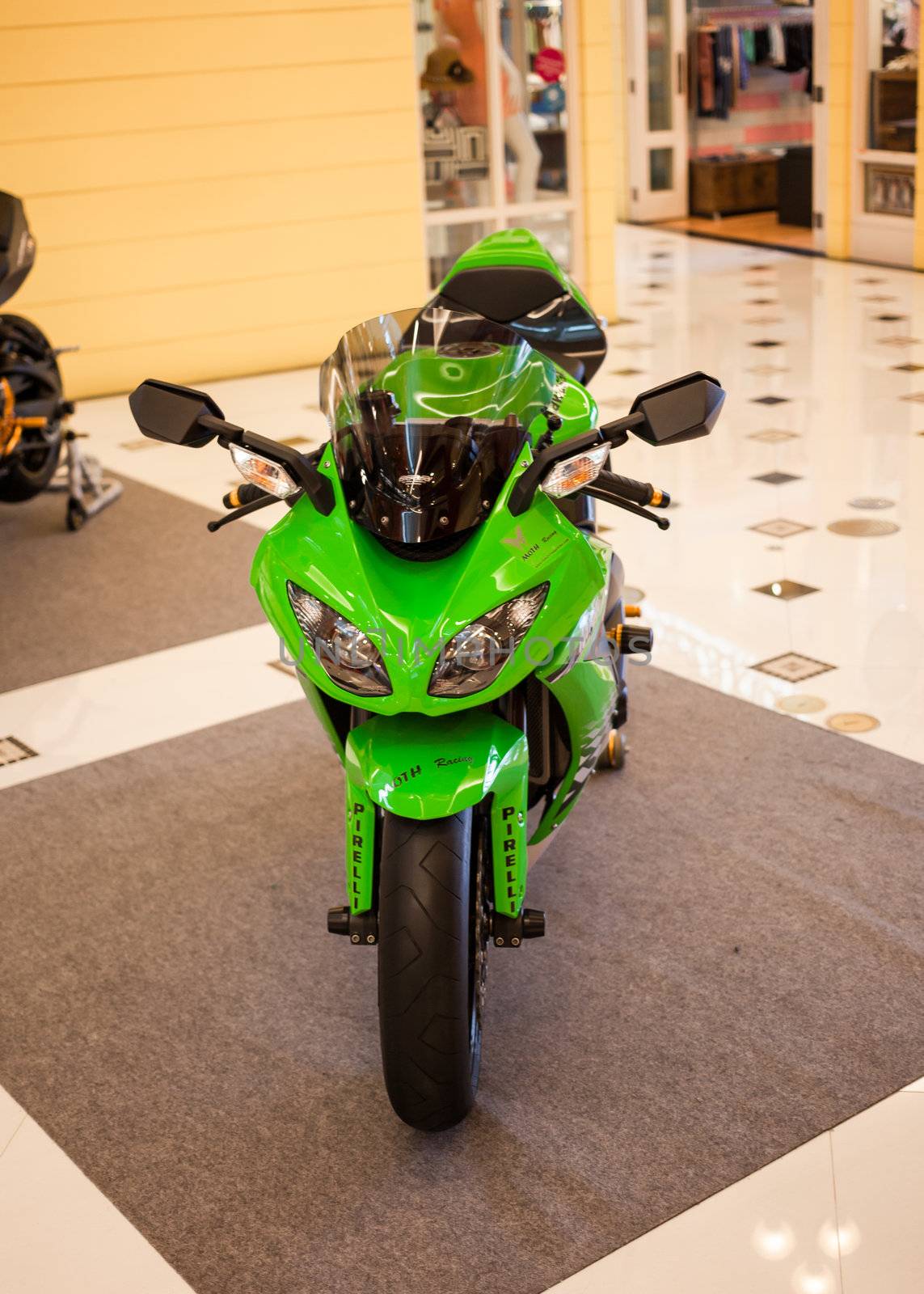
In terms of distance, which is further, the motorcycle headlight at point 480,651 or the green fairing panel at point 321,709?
the green fairing panel at point 321,709

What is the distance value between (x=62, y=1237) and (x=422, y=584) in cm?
93

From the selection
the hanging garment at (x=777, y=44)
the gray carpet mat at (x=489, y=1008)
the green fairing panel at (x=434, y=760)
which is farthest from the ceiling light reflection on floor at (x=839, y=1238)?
the hanging garment at (x=777, y=44)

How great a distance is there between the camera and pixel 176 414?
6.04ft

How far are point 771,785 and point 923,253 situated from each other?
A: 639 cm

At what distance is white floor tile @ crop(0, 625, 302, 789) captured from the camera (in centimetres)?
316

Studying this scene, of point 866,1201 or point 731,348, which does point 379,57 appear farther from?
point 866,1201

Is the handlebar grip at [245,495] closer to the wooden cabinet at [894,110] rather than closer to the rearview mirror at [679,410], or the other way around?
the rearview mirror at [679,410]

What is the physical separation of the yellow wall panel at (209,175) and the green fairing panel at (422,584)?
5011mm

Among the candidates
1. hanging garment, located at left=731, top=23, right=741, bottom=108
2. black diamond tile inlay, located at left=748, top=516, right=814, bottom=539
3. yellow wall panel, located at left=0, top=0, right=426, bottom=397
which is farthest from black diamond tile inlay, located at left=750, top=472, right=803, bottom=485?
hanging garment, located at left=731, top=23, right=741, bottom=108

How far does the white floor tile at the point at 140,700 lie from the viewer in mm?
3162

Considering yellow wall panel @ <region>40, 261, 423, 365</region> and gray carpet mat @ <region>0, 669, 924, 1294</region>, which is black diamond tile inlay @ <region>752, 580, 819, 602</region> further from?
yellow wall panel @ <region>40, 261, 423, 365</region>

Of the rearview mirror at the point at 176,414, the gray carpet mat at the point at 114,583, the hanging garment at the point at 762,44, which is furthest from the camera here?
the hanging garment at the point at 762,44

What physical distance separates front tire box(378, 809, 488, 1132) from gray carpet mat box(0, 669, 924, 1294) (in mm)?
142

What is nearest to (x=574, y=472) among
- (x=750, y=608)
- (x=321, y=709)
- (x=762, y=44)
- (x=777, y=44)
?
(x=321, y=709)
